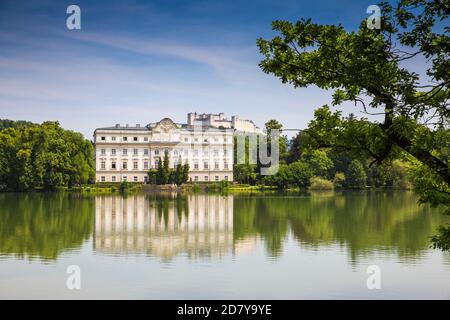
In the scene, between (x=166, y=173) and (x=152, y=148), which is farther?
(x=152, y=148)

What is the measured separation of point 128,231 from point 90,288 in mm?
8237

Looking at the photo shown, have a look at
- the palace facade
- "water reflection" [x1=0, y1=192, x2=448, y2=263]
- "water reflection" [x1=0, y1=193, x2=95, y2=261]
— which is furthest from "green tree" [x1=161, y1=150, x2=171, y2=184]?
"water reflection" [x1=0, y1=193, x2=95, y2=261]

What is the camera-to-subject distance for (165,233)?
58.6 feet

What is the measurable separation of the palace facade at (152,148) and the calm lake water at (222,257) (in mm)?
37900

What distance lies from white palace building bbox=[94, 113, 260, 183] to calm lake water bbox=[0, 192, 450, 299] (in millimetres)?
37934

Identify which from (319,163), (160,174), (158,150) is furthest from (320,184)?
(158,150)

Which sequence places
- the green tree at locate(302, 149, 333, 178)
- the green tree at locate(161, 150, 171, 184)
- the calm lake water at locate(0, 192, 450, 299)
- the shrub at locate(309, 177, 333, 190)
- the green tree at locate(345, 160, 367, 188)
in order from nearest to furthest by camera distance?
1. the calm lake water at locate(0, 192, 450, 299)
2. the shrub at locate(309, 177, 333, 190)
3. the green tree at locate(345, 160, 367, 188)
4. the green tree at locate(302, 149, 333, 178)
5. the green tree at locate(161, 150, 171, 184)

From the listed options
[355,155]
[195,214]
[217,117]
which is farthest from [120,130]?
[355,155]

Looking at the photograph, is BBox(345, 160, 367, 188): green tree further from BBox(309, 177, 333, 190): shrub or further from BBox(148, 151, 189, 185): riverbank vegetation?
BBox(148, 151, 189, 185): riverbank vegetation

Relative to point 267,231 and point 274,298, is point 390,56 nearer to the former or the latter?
point 274,298

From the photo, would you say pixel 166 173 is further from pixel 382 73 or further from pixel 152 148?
pixel 382 73

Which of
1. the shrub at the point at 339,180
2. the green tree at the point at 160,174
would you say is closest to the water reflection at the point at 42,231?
the green tree at the point at 160,174

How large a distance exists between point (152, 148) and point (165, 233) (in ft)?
141

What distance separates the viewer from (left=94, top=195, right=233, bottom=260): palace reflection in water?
1450 centimetres
